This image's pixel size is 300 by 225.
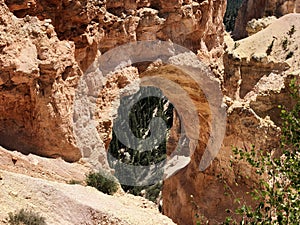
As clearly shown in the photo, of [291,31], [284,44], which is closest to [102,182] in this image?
[284,44]

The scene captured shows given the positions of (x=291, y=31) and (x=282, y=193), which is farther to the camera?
(x=291, y=31)

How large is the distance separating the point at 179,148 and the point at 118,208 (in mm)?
10136

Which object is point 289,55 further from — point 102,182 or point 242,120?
point 102,182

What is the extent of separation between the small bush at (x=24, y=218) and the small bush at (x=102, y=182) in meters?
2.21

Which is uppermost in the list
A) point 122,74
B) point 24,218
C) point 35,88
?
point 35,88

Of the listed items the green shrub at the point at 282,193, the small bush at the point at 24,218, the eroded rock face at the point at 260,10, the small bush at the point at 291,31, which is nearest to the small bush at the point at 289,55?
the small bush at the point at 291,31

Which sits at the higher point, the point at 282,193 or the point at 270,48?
the point at 282,193

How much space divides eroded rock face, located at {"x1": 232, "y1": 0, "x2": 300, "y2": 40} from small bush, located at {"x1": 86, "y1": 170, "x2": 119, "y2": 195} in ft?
82.0

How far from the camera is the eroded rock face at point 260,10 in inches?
1185

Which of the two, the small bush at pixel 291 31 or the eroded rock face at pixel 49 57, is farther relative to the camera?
the small bush at pixel 291 31

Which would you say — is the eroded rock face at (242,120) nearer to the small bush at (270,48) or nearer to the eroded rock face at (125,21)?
the small bush at (270,48)

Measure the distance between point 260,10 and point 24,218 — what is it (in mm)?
30970

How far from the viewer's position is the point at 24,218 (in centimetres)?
513

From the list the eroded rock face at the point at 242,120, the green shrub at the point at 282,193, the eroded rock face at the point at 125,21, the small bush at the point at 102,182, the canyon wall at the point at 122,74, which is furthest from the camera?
the eroded rock face at the point at 242,120
